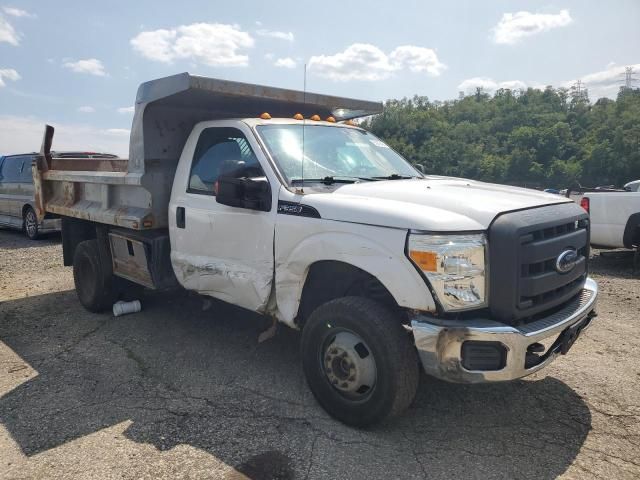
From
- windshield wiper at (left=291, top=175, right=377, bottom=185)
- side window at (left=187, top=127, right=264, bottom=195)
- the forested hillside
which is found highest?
the forested hillside

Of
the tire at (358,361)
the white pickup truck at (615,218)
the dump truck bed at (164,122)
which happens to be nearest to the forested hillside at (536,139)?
the white pickup truck at (615,218)

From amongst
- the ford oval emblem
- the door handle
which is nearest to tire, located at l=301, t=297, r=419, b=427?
the ford oval emblem

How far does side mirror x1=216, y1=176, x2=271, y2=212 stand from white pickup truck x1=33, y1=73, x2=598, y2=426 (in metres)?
0.01

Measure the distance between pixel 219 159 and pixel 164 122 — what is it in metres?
1.04

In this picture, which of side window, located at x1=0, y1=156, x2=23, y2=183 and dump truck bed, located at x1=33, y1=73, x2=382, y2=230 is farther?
side window, located at x1=0, y1=156, x2=23, y2=183

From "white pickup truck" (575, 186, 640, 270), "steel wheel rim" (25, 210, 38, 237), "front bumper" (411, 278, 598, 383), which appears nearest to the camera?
"front bumper" (411, 278, 598, 383)

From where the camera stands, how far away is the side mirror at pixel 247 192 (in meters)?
3.78

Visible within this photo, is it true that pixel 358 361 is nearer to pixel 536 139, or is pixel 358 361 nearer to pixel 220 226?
pixel 220 226

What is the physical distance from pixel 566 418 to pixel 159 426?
275 centimetres

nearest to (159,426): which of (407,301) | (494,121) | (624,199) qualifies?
(407,301)

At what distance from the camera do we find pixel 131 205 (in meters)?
5.24

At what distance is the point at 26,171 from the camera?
489 inches

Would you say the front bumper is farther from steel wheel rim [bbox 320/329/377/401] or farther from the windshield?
the windshield

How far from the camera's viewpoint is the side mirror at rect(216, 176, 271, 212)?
12.4 feet
